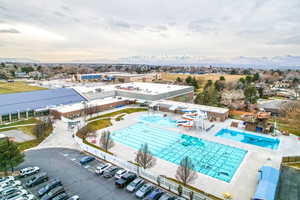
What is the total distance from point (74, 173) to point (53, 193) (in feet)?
12.6

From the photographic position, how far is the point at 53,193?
1559cm

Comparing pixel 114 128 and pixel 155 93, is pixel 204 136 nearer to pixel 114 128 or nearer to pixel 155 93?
pixel 114 128

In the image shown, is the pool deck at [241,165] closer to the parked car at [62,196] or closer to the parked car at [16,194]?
the parked car at [62,196]

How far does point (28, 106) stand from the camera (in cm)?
3906

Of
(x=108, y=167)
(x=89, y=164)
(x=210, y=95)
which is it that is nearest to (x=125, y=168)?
(x=108, y=167)

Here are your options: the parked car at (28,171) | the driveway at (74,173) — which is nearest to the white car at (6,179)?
the parked car at (28,171)

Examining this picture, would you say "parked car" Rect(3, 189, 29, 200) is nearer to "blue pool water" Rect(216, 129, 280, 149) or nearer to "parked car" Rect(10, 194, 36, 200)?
"parked car" Rect(10, 194, 36, 200)

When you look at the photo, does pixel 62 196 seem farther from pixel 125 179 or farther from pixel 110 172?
pixel 125 179

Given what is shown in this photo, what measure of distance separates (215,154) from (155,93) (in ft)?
87.6

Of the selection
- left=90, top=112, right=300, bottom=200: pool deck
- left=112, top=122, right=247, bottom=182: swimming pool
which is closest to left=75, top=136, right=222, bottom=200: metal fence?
left=90, top=112, right=300, bottom=200: pool deck

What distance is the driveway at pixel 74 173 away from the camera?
53.6ft

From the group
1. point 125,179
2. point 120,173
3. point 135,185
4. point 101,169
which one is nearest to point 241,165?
point 135,185

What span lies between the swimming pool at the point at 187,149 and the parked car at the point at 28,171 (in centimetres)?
1117

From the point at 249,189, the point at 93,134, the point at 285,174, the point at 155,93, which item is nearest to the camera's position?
the point at 249,189
